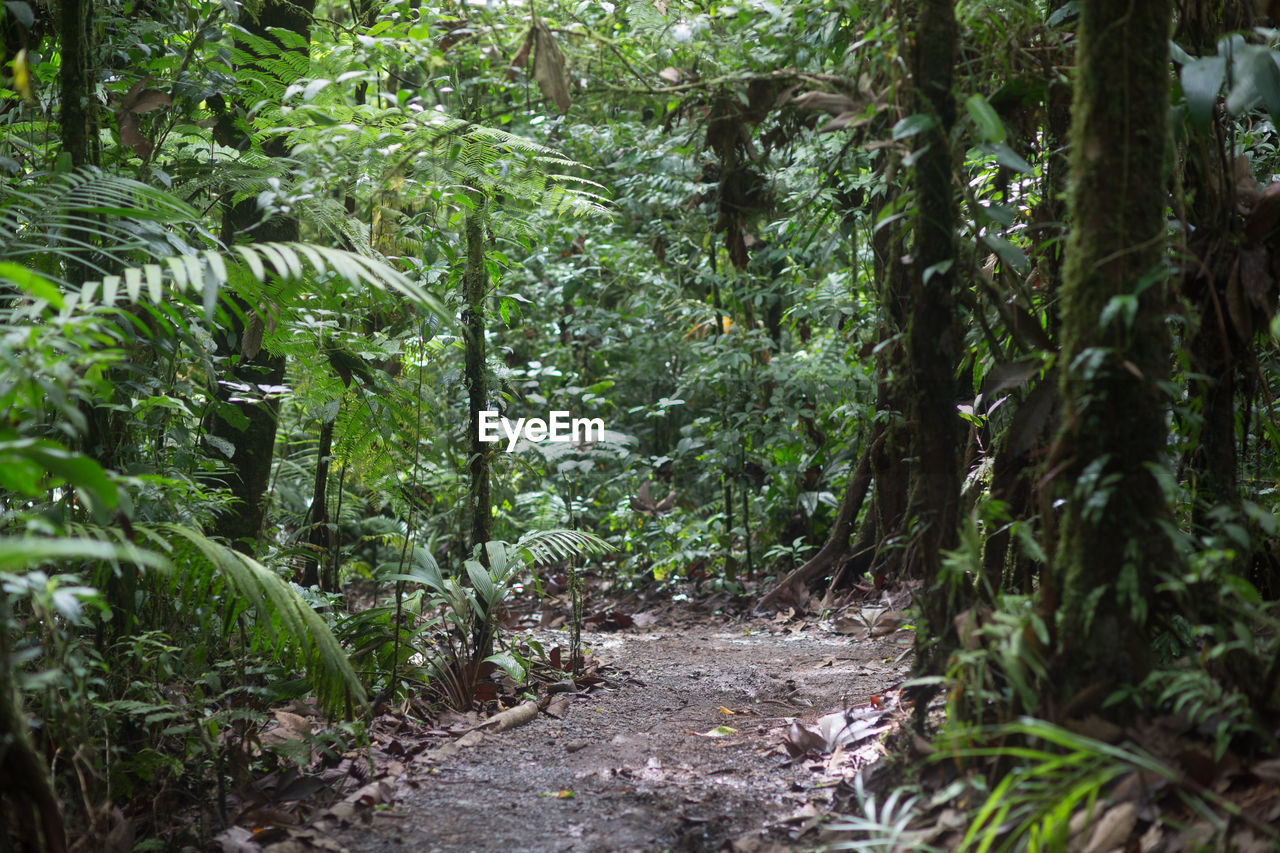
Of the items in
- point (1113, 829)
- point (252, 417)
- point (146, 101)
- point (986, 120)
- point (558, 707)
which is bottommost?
point (558, 707)

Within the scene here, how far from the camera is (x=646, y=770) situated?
2.70 metres

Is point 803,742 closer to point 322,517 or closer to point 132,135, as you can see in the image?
point 322,517

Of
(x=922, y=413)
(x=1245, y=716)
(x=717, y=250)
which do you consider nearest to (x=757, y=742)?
(x=922, y=413)

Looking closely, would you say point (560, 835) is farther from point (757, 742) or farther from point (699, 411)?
point (699, 411)

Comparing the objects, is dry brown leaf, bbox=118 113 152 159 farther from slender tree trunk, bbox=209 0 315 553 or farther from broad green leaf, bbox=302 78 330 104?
broad green leaf, bbox=302 78 330 104

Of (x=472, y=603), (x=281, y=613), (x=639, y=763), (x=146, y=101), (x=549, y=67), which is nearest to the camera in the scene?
(x=281, y=613)

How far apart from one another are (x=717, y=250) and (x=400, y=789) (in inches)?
213

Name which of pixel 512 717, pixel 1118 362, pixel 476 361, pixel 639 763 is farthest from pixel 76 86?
pixel 1118 362

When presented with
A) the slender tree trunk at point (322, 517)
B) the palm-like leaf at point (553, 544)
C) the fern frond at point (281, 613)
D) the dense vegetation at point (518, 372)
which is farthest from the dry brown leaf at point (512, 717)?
the slender tree trunk at point (322, 517)

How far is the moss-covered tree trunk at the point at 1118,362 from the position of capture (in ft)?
5.63

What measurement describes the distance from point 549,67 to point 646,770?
2012mm

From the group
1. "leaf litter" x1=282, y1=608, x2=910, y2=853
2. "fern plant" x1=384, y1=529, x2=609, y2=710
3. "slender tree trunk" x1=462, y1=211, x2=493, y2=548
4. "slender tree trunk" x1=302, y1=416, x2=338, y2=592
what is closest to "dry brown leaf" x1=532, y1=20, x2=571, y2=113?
"slender tree trunk" x1=462, y1=211, x2=493, y2=548

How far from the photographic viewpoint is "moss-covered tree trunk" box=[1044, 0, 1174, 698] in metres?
1.72

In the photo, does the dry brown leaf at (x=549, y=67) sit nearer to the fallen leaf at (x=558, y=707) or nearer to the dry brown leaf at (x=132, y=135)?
the dry brown leaf at (x=132, y=135)
